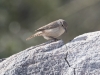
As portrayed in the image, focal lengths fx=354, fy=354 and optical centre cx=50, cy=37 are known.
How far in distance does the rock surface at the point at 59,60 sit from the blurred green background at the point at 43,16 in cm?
1014

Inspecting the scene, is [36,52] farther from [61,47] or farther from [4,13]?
[4,13]

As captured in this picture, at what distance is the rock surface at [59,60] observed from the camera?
16.9ft

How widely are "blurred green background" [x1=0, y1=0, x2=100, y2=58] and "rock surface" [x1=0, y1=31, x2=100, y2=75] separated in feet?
33.3

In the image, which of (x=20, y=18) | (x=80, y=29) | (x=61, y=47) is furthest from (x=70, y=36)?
(x=61, y=47)

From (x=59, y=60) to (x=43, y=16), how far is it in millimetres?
12068

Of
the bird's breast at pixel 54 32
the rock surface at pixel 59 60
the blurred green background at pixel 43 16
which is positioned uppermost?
the blurred green background at pixel 43 16

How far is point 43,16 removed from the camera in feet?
56.8

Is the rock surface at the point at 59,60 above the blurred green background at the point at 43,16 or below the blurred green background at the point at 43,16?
below

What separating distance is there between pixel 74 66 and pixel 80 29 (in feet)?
39.9

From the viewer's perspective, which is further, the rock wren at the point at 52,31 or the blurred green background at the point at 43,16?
the blurred green background at the point at 43,16

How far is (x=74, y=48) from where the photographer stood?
5.50 metres

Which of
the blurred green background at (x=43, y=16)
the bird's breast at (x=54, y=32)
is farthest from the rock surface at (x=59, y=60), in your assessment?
the blurred green background at (x=43, y=16)

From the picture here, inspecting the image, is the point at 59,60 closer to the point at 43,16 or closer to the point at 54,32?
the point at 54,32

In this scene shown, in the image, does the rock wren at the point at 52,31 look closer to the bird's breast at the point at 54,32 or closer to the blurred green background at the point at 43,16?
the bird's breast at the point at 54,32
